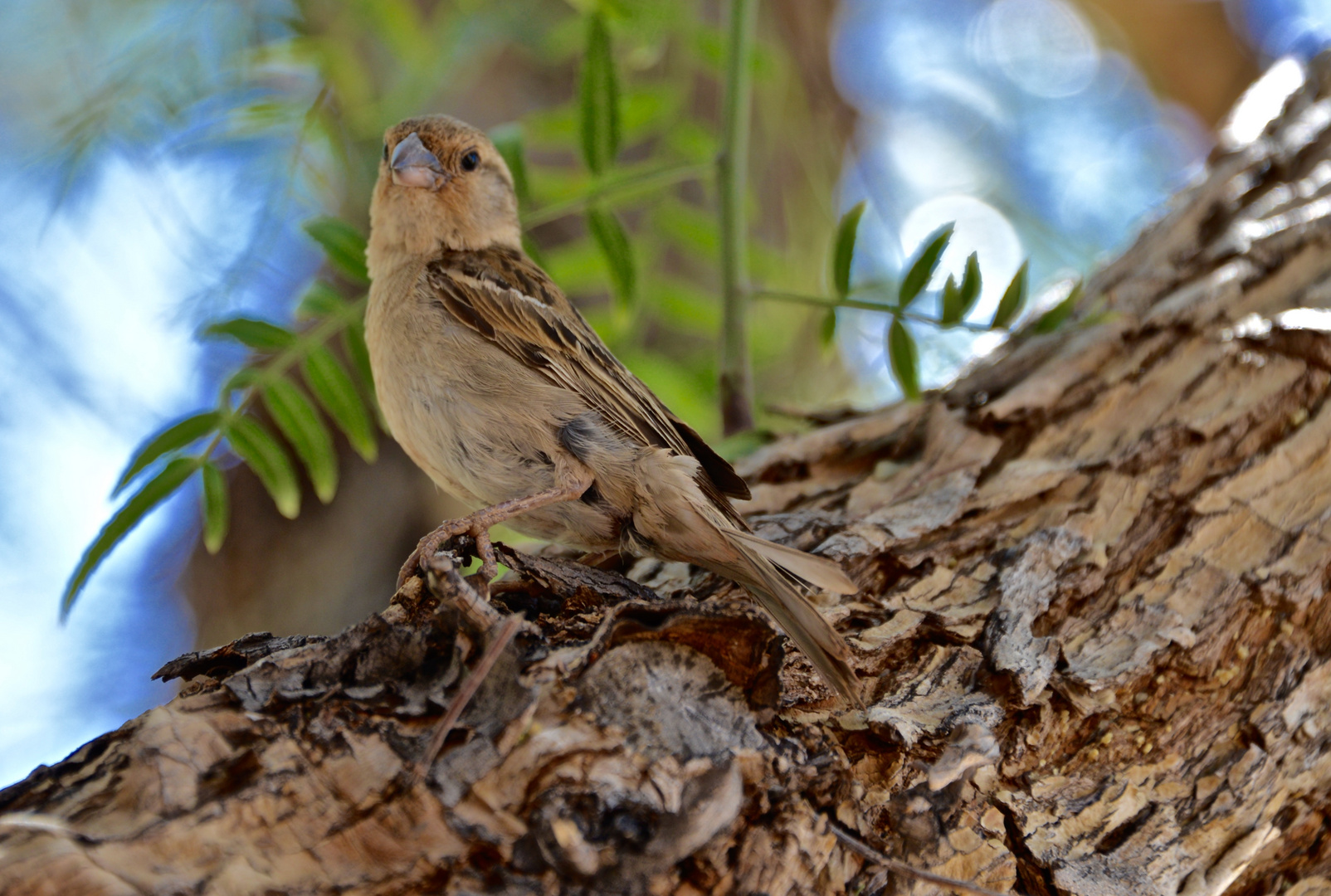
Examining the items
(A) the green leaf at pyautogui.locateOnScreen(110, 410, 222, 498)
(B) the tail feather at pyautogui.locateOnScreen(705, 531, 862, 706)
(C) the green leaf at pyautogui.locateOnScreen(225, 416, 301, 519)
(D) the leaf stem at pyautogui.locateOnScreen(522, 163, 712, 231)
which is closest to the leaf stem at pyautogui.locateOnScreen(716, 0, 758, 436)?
(D) the leaf stem at pyautogui.locateOnScreen(522, 163, 712, 231)

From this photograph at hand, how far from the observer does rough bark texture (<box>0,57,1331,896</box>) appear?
138cm

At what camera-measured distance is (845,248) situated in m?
2.62

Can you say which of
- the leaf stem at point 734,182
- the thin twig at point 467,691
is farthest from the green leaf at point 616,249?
the thin twig at point 467,691

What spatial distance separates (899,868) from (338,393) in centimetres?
203

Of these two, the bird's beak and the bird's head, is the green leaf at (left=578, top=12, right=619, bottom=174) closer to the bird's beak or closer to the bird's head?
the bird's head

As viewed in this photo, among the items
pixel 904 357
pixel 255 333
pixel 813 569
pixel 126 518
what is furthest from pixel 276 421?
pixel 904 357

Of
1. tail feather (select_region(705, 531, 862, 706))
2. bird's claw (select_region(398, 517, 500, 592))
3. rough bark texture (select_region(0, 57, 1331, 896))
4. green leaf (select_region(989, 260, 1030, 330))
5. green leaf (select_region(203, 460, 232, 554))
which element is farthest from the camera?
green leaf (select_region(203, 460, 232, 554))

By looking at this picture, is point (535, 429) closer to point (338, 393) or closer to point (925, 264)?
point (338, 393)

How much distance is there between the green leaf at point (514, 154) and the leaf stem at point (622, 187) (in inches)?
3.3

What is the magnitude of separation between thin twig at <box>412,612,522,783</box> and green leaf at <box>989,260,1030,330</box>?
1.54 metres

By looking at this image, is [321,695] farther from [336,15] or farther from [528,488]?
[336,15]

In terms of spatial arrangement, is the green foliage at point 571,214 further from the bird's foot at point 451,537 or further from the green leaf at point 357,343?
the bird's foot at point 451,537

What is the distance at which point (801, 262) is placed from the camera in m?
4.37

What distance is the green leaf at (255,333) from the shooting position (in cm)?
259
